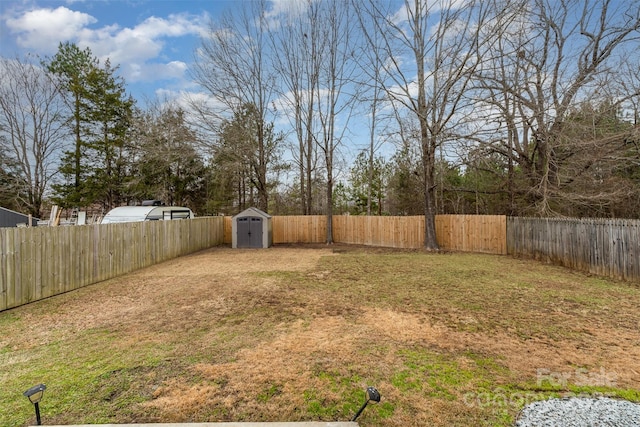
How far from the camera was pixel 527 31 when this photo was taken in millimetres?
10453

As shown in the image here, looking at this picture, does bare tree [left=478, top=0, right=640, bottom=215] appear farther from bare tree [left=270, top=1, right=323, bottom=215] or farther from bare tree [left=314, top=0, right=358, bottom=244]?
bare tree [left=270, top=1, right=323, bottom=215]

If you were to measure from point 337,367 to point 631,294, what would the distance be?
584 cm

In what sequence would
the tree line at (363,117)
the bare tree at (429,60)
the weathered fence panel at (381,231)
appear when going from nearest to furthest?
the tree line at (363,117)
the bare tree at (429,60)
the weathered fence panel at (381,231)

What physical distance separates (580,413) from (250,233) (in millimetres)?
12147

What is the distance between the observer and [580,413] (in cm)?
205

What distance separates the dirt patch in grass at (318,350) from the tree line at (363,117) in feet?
18.9

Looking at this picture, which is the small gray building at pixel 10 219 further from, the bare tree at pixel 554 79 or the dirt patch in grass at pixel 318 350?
the bare tree at pixel 554 79

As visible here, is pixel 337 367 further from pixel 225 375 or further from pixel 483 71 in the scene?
pixel 483 71

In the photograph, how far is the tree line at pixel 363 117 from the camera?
9422mm

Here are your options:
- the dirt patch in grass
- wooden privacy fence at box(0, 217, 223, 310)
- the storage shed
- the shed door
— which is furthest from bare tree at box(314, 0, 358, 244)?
the dirt patch in grass

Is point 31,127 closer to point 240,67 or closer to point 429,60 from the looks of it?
point 240,67

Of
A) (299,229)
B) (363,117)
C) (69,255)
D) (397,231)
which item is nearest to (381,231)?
(397,231)

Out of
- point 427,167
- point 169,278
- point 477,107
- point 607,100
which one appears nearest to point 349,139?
point 427,167

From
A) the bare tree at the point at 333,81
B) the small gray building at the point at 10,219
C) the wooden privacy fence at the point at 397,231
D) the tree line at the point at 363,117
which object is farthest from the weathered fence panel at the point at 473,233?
the small gray building at the point at 10,219
